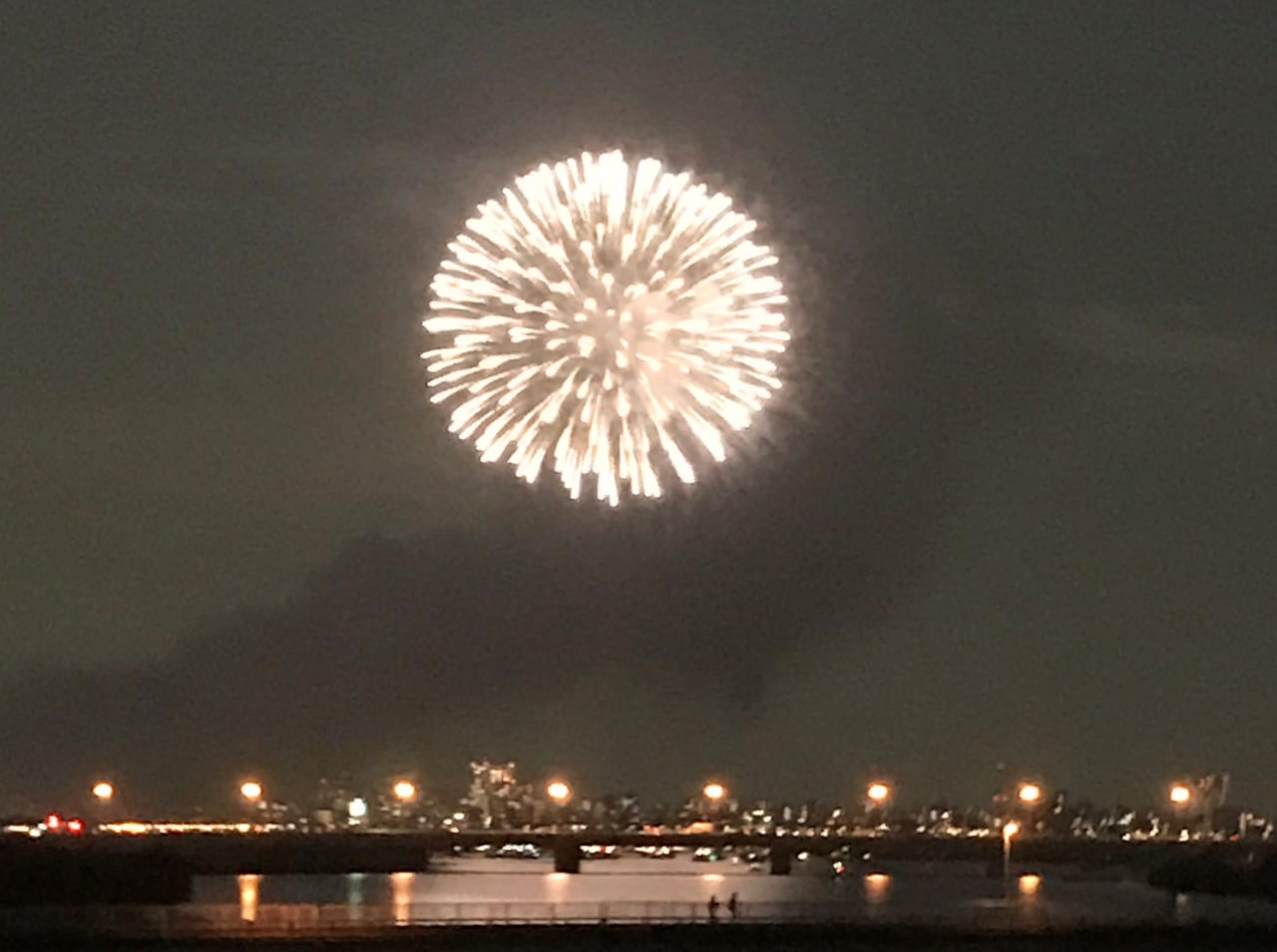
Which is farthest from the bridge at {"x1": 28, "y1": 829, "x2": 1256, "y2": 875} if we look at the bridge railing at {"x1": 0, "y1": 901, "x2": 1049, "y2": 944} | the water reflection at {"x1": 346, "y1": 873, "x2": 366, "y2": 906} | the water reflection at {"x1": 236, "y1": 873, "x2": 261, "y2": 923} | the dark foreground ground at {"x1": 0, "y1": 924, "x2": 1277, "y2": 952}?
the dark foreground ground at {"x1": 0, "y1": 924, "x2": 1277, "y2": 952}

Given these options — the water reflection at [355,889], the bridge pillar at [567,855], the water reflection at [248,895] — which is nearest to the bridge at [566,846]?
the bridge pillar at [567,855]

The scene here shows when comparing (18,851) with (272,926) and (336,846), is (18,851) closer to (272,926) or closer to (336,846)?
(336,846)

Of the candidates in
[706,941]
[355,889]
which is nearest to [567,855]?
[355,889]

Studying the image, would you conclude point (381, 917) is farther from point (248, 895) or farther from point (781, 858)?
point (781, 858)

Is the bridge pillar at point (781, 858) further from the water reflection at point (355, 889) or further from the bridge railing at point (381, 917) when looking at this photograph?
the bridge railing at point (381, 917)

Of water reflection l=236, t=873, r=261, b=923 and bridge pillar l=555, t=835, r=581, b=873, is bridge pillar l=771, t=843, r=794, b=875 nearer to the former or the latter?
bridge pillar l=555, t=835, r=581, b=873

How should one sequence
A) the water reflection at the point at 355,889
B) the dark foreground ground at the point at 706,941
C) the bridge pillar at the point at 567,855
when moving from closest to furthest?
the dark foreground ground at the point at 706,941 → the water reflection at the point at 355,889 → the bridge pillar at the point at 567,855
